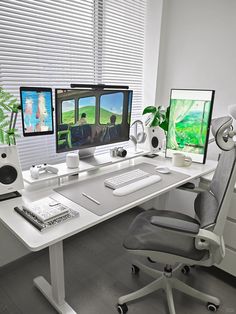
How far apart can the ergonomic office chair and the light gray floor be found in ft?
0.37

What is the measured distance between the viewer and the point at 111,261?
1820mm

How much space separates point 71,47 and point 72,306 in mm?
1820

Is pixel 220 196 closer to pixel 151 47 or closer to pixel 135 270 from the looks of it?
pixel 135 270

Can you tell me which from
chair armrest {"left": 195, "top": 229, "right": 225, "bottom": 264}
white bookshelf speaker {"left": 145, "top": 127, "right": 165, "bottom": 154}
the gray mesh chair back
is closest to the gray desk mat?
the gray mesh chair back

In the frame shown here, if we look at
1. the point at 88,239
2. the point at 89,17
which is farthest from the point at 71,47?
the point at 88,239

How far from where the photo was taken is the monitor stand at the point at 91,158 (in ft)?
5.54

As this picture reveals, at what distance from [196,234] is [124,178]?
1.96ft

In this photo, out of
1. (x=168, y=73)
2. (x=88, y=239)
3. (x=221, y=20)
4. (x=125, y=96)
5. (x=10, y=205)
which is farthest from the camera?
(x=168, y=73)

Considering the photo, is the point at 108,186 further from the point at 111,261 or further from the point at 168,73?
the point at 168,73

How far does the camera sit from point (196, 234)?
1.03 meters

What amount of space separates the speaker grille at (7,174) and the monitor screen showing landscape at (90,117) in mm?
313

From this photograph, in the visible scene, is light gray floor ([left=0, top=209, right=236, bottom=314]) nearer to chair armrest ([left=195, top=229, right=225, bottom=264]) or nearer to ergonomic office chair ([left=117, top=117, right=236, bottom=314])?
ergonomic office chair ([left=117, top=117, right=236, bottom=314])

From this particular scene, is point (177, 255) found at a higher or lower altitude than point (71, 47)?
lower

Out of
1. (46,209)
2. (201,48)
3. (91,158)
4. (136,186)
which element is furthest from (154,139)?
(46,209)
